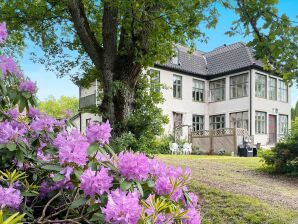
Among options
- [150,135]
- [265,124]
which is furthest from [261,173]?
[265,124]

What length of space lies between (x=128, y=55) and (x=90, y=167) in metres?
6.85

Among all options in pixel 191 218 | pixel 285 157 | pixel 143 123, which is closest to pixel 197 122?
pixel 285 157

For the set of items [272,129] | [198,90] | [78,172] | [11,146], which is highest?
→ [198,90]

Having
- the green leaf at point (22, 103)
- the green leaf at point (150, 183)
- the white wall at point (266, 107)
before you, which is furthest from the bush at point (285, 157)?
the white wall at point (266, 107)

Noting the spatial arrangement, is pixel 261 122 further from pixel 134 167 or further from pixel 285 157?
pixel 134 167

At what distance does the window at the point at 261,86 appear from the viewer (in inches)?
1079

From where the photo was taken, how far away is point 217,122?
2875 centimetres

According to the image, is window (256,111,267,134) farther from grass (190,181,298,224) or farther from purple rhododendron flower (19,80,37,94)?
purple rhododendron flower (19,80,37,94)

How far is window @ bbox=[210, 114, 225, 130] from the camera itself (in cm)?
2842

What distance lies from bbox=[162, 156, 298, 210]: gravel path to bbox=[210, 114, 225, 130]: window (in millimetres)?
17967

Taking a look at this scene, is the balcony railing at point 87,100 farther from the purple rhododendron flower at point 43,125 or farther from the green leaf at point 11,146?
the green leaf at point 11,146

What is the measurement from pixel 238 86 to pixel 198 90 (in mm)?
2991

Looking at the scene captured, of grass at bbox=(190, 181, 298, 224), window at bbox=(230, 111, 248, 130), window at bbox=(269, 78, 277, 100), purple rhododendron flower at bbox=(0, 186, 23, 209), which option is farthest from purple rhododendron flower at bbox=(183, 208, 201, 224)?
window at bbox=(269, 78, 277, 100)

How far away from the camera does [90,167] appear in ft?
5.61
